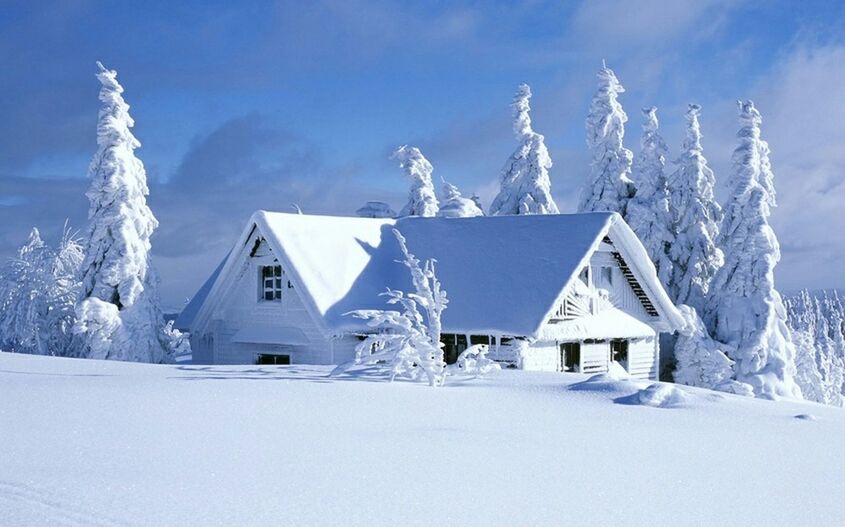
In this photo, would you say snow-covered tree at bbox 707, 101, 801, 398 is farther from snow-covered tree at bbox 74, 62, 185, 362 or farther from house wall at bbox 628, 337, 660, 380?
snow-covered tree at bbox 74, 62, 185, 362

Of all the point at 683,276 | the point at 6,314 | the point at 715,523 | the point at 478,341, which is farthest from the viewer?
the point at 683,276

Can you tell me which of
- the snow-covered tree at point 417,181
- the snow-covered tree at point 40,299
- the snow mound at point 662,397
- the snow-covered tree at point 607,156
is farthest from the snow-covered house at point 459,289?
the snow-covered tree at point 417,181

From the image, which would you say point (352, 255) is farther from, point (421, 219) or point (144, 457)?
point (144, 457)

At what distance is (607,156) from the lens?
41.0m

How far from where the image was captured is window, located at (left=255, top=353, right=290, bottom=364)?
26.5 metres

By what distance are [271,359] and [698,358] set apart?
56.1ft

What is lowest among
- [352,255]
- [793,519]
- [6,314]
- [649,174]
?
[793,519]

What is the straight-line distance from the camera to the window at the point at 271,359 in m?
26.5

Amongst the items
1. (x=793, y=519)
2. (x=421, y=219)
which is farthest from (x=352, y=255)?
(x=793, y=519)

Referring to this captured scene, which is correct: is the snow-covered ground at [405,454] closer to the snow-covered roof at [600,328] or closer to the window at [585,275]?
the snow-covered roof at [600,328]

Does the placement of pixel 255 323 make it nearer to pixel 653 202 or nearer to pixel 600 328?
pixel 600 328

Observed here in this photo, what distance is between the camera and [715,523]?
7.93m

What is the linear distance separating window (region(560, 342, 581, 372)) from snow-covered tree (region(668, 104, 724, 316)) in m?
12.1

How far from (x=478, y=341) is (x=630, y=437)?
46.0 feet
